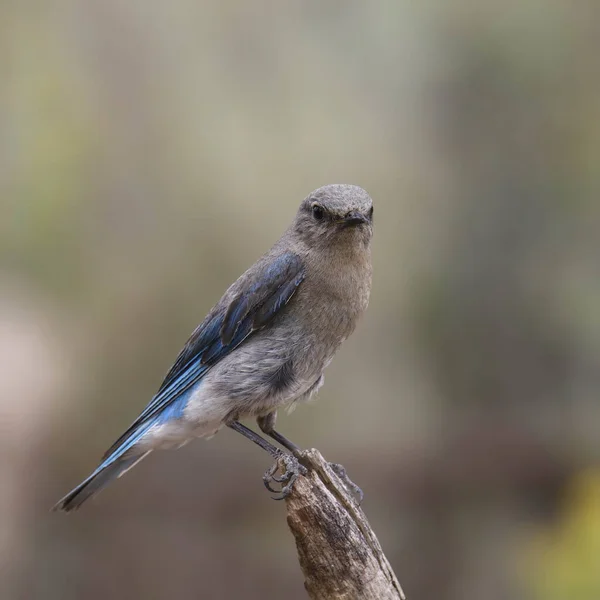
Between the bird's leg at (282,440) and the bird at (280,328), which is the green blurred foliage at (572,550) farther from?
the bird at (280,328)

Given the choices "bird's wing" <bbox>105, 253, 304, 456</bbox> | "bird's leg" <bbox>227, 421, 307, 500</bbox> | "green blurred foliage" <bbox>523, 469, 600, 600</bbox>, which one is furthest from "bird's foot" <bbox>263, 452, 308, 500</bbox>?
"green blurred foliage" <bbox>523, 469, 600, 600</bbox>

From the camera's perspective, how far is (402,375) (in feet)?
19.6

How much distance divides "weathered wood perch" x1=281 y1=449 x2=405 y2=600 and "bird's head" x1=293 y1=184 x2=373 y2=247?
106cm

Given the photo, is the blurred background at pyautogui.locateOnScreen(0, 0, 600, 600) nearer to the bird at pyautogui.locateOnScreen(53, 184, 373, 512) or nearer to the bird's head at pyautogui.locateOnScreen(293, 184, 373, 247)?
the bird at pyautogui.locateOnScreen(53, 184, 373, 512)

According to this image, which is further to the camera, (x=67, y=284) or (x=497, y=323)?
(x=497, y=323)

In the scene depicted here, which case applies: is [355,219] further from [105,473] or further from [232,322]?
[105,473]

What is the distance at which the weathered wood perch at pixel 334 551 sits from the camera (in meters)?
2.96

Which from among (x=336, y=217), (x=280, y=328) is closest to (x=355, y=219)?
(x=336, y=217)

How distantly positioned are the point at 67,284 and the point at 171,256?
0.76 meters

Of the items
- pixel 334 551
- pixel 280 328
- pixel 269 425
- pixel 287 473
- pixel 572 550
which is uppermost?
pixel 280 328

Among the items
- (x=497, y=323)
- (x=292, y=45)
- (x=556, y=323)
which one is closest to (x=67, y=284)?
(x=292, y=45)

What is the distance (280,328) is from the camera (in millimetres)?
3484

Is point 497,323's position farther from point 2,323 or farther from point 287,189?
point 2,323

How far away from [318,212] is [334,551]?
1398mm
